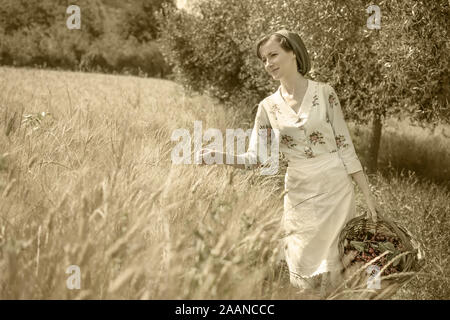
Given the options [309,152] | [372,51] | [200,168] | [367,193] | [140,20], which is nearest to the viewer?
[367,193]

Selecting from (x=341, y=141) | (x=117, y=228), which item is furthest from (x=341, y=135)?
(x=117, y=228)

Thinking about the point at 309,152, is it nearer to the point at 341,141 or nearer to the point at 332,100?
the point at 341,141

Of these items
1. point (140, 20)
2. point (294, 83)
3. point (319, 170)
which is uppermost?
point (140, 20)

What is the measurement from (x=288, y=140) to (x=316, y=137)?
0.20 meters

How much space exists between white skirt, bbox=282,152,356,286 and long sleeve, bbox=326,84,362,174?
0.05m

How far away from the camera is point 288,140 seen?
264 cm

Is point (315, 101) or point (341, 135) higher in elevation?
point (315, 101)

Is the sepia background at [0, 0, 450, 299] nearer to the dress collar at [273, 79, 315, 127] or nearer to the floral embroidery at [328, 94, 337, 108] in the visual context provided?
the dress collar at [273, 79, 315, 127]

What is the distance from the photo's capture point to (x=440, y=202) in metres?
4.64

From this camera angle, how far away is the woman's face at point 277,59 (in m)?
2.49

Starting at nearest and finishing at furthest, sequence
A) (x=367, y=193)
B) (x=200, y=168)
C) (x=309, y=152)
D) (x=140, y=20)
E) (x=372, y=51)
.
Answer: (x=367, y=193)
(x=309, y=152)
(x=200, y=168)
(x=372, y=51)
(x=140, y=20)

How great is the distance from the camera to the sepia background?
1.25m

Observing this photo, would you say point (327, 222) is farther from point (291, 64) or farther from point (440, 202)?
point (440, 202)

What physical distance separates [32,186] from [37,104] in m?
2.63
